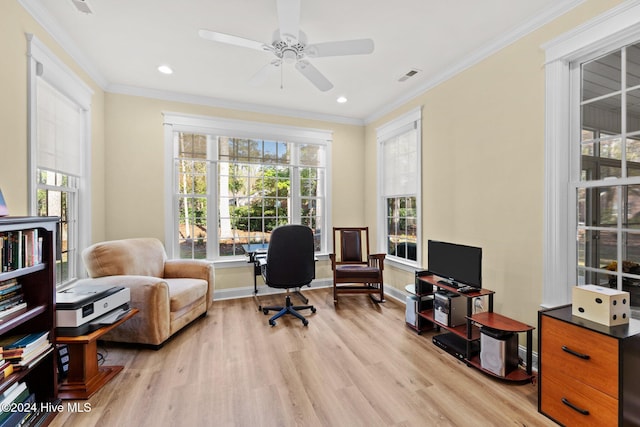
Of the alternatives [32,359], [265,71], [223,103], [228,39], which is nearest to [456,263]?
[265,71]

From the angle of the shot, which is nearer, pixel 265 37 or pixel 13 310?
pixel 13 310

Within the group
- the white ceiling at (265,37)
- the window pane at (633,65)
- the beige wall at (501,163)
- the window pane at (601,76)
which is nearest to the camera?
the window pane at (633,65)

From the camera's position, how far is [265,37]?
2.56 meters

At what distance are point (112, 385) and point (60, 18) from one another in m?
2.95

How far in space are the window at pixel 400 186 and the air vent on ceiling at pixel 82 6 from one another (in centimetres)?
333

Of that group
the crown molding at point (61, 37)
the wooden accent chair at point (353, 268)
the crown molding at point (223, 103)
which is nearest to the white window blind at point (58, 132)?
the crown molding at point (61, 37)

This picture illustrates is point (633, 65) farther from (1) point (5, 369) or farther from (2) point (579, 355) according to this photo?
(1) point (5, 369)

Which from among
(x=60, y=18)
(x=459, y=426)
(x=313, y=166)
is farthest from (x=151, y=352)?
(x=313, y=166)

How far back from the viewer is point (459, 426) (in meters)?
1.68

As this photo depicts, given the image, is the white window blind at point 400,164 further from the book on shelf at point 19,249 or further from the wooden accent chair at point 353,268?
the book on shelf at point 19,249

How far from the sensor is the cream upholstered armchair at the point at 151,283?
2.54m

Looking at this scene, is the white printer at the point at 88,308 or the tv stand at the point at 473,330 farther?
the tv stand at the point at 473,330

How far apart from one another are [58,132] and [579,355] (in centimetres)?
437

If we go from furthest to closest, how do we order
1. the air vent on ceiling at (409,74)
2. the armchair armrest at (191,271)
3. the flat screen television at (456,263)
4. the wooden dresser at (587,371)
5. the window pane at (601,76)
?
the armchair armrest at (191,271), the air vent on ceiling at (409,74), the flat screen television at (456,263), the window pane at (601,76), the wooden dresser at (587,371)
